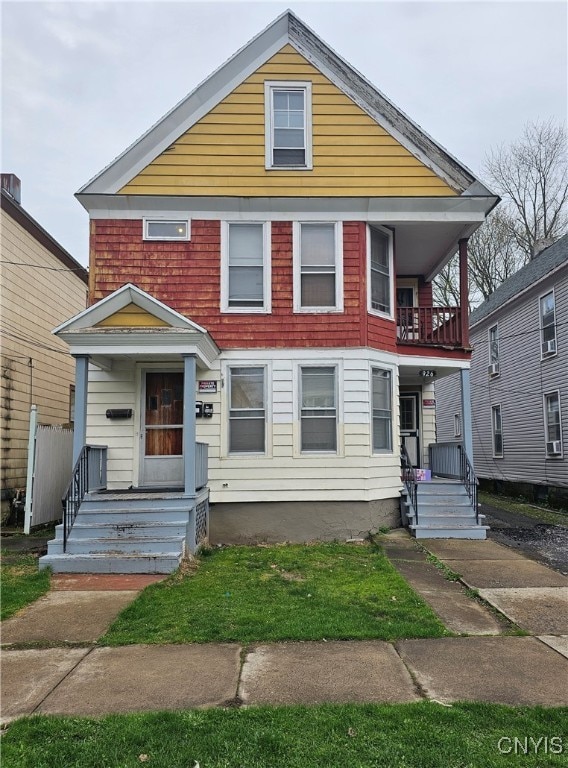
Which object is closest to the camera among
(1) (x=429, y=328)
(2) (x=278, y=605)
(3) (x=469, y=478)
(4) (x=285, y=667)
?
(4) (x=285, y=667)

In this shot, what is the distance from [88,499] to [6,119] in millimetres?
8327

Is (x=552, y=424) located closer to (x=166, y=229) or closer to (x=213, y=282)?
(x=213, y=282)

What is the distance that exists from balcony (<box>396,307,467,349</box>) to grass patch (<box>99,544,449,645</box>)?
5021 millimetres

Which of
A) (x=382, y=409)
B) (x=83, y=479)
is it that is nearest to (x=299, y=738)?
(x=83, y=479)

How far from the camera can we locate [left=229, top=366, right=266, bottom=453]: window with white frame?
10109 millimetres

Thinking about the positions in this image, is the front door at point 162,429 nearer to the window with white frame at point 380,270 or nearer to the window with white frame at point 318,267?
the window with white frame at point 318,267

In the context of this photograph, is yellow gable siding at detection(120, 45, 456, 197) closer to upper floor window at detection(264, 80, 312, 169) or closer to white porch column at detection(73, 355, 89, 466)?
upper floor window at detection(264, 80, 312, 169)

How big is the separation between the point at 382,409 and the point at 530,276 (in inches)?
417

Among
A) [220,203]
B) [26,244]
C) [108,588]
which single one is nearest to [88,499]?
[108,588]

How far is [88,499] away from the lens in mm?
8367

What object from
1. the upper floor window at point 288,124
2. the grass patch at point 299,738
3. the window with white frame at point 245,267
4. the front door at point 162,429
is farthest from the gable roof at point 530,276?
the grass patch at point 299,738

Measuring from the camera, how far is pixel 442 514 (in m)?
10.3

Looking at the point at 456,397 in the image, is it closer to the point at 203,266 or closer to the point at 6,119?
the point at 203,266

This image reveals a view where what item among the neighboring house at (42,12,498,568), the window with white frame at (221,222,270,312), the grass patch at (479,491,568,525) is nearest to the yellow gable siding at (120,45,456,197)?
the neighboring house at (42,12,498,568)
